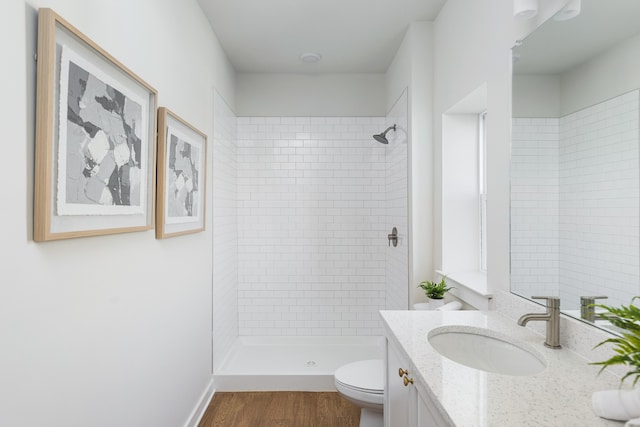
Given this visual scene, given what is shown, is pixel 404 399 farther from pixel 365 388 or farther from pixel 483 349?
pixel 365 388

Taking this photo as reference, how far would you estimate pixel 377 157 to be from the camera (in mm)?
3768

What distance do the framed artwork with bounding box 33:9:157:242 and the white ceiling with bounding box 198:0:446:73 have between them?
1.32m

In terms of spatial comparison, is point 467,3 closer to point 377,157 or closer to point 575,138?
point 575,138

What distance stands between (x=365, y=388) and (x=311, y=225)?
6.14 ft

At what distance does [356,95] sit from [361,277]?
5.87 feet

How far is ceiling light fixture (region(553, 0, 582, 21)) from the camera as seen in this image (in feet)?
4.24

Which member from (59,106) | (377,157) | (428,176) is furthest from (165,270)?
(377,157)

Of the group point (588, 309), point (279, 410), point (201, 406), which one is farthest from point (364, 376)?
point (588, 309)

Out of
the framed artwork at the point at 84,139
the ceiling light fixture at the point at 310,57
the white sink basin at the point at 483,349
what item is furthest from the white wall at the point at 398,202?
the framed artwork at the point at 84,139

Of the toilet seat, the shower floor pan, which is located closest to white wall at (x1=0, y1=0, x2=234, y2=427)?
the shower floor pan

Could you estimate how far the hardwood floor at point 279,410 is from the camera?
8.21 feet

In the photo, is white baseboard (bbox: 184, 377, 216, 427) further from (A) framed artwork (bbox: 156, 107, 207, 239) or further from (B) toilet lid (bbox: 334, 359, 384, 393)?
(A) framed artwork (bbox: 156, 107, 207, 239)

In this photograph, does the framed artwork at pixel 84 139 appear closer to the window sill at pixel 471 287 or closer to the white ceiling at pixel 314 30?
the white ceiling at pixel 314 30

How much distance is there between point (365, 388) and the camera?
2154 millimetres
